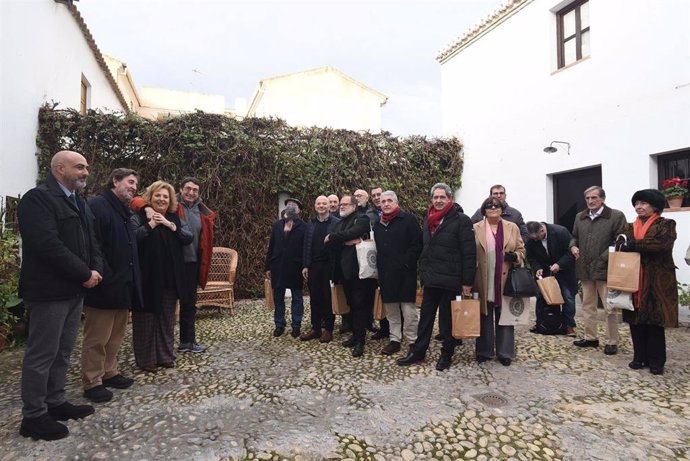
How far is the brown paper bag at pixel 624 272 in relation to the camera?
3938 mm

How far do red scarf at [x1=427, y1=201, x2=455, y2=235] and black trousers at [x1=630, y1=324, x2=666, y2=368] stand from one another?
7.15 feet

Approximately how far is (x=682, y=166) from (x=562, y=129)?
2.20 meters

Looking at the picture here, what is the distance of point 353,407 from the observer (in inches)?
127

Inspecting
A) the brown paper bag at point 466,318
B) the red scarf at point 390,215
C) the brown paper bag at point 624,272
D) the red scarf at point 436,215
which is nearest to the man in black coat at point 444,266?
the red scarf at point 436,215

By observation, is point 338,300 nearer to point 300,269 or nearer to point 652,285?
point 300,269

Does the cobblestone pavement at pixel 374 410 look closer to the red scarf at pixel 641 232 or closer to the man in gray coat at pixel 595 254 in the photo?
the man in gray coat at pixel 595 254

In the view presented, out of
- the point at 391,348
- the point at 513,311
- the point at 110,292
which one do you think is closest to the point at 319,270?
the point at 391,348

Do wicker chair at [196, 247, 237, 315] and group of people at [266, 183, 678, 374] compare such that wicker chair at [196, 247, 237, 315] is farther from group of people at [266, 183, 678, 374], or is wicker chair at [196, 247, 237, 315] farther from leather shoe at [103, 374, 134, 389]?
leather shoe at [103, 374, 134, 389]

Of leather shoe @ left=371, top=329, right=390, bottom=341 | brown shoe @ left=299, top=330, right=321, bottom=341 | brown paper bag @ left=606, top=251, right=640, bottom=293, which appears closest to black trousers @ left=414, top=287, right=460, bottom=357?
leather shoe @ left=371, top=329, right=390, bottom=341

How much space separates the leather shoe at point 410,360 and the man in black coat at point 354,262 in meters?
0.50

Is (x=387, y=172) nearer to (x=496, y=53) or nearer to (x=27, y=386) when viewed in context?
(x=496, y=53)

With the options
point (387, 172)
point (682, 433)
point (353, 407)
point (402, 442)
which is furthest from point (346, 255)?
point (387, 172)

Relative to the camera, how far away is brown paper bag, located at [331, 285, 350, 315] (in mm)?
5063

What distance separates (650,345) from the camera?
13.2 feet
